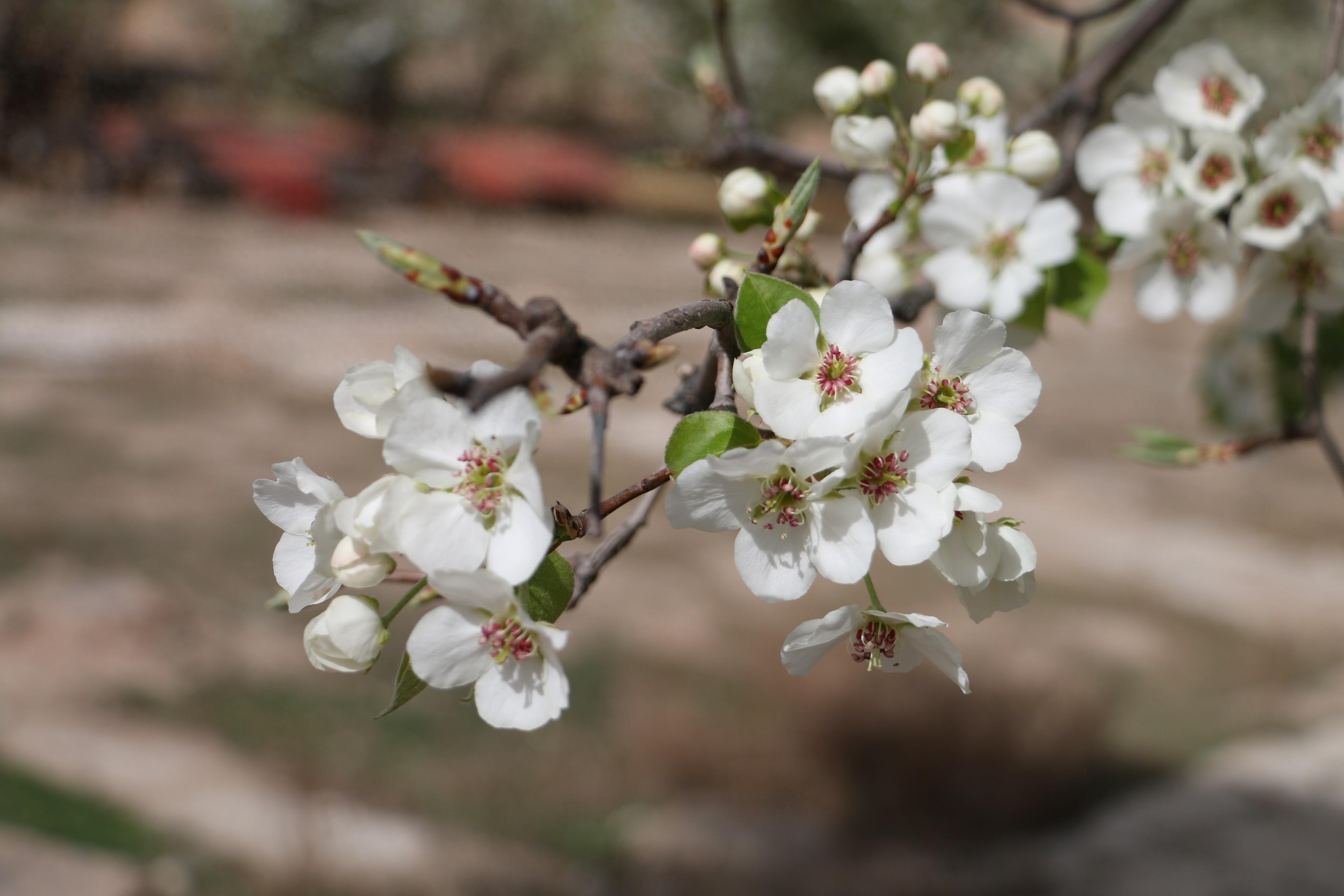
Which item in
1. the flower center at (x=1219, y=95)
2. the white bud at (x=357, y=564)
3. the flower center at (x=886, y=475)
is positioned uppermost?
the flower center at (x=1219, y=95)

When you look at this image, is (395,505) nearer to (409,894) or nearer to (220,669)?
(409,894)

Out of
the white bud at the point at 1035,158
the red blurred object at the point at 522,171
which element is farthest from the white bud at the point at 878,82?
the red blurred object at the point at 522,171

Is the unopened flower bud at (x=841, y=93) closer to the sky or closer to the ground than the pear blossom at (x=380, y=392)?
closer to the sky

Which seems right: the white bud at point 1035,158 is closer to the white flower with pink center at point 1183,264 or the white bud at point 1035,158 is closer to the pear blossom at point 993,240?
the pear blossom at point 993,240

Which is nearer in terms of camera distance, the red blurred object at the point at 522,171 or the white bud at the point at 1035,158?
the white bud at the point at 1035,158

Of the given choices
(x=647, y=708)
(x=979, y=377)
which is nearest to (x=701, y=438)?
(x=979, y=377)

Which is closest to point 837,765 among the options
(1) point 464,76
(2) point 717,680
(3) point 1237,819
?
(2) point 717,680

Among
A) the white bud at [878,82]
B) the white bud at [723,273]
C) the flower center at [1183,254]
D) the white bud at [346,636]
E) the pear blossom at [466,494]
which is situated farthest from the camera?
the flower center at [1183,254]
